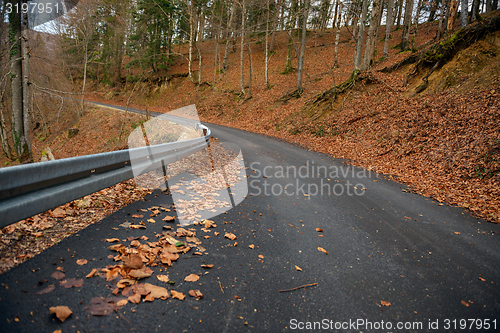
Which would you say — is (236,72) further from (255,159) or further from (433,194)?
(433,194)

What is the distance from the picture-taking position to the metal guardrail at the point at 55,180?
2354 mm

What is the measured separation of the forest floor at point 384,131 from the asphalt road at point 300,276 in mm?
556

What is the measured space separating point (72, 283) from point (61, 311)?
35cm

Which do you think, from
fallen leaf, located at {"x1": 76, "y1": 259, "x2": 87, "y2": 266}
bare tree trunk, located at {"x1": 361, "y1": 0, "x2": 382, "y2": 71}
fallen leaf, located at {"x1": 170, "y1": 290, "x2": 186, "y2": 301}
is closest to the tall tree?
fallen leaf, located at {"x1": 76, "y1": 259, "x2": 87, "y2": 266}

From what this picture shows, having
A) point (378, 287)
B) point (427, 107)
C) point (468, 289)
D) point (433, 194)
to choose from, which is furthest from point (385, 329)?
point (427, 107)

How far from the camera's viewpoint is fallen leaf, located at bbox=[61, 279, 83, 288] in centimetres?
205

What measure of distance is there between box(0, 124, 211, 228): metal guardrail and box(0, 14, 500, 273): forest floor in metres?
0.35

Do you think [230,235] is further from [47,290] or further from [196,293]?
[47,290]

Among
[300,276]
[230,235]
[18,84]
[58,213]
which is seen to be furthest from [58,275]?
[18,84]

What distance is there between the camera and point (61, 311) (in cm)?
177

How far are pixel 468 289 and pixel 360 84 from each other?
50.3ft

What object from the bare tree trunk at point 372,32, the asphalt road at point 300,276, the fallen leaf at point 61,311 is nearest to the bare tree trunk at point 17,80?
the asphalt road at point 300,276

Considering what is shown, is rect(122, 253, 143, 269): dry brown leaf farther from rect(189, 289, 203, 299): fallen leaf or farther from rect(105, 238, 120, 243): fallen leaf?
rect(189, 289, 203, 299): fallen leaf

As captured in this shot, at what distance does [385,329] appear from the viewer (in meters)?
2.07
